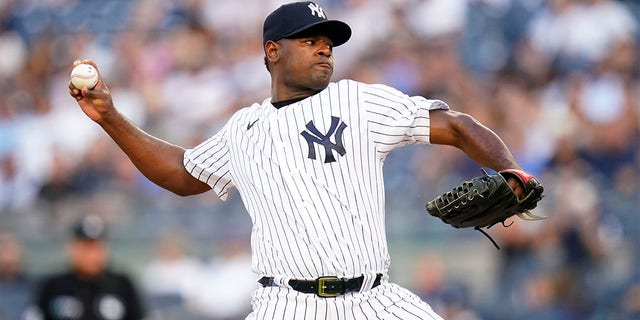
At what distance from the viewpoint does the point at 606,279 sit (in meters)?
7.93

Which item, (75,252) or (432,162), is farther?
(432,162)

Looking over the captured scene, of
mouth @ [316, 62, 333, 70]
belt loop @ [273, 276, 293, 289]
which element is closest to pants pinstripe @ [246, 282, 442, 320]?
belt loop @ [273, 276, 293, 289]

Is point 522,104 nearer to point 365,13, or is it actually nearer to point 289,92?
point 365,13

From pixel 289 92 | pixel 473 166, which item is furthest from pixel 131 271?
pixel 289 92

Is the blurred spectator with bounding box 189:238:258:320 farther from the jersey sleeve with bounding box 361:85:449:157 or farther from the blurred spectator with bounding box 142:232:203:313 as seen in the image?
the jersey sleeve with bounding box 361:85:449:157

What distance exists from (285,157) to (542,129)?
522 centimetres

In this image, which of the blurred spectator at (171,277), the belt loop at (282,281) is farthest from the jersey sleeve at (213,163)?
the blurred spectator at (171,277)

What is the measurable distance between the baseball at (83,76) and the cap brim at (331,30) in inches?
30.8

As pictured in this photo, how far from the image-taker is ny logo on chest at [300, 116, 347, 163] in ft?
12.8

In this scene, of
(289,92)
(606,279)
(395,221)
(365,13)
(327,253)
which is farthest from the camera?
(365,13)

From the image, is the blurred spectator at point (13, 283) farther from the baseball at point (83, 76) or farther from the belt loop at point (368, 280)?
the belt loop at point (368, 280)

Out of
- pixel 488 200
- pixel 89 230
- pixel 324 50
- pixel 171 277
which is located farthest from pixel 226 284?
pixel 488 200

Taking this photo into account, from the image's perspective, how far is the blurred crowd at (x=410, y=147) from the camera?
8.04m

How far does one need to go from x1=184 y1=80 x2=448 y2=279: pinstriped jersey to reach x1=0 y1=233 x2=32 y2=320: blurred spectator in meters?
5.39
